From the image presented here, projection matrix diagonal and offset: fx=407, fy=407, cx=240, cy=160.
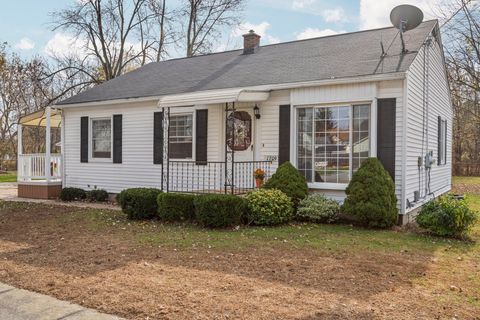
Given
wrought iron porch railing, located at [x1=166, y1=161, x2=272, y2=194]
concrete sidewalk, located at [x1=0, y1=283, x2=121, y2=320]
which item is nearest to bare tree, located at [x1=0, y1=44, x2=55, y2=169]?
wrought iron porch railing, located at [x1=166, y1=161, x2=272, y2=194]

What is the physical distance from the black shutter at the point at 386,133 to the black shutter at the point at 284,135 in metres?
1.96

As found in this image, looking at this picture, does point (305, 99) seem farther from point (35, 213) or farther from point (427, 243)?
point (35, 213)

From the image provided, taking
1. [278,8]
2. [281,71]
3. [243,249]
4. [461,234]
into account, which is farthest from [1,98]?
[461,234]

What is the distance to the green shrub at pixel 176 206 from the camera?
8281 millimetres

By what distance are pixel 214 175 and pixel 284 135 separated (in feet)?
6.74

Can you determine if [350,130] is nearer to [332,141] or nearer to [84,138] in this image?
[332,141]

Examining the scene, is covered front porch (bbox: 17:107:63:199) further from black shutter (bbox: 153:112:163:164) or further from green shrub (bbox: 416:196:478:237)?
green shrub (bbox: 416:196:478:237)

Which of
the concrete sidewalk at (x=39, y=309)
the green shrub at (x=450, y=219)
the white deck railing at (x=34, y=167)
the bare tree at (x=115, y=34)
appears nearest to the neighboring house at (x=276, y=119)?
the white deck railing at (x=34, y=167)

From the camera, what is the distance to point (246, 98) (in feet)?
28.7

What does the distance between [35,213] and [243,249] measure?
6.36 metres

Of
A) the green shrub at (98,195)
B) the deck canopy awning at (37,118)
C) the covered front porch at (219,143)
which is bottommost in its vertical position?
the green shrub at (98,195)

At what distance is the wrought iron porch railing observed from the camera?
947 cm

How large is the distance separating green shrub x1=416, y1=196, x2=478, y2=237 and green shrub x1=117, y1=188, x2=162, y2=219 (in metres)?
5.36

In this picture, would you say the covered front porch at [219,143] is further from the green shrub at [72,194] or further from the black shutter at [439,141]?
the black shutter at [439,141]
